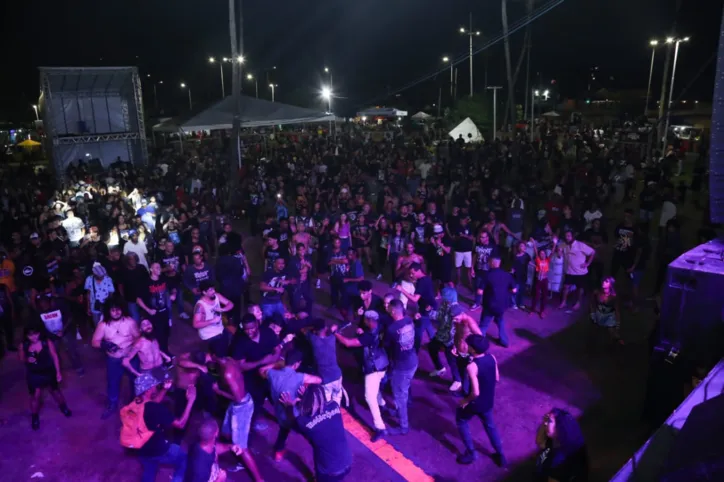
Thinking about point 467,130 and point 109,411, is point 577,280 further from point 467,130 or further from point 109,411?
point 467,130

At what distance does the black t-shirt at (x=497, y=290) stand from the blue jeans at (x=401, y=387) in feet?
7.44

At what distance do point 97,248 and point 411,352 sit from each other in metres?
6.29

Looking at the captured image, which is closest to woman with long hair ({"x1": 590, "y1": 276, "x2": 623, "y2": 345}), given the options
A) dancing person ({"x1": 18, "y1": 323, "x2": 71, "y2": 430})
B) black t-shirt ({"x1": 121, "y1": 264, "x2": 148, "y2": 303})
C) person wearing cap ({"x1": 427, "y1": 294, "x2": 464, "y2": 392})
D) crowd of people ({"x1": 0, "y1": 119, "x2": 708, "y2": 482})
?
crowd of people ({"x1": 0, "y1": 119, "x2": 708, "y2": 482})

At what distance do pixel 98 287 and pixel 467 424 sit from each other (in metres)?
5.78

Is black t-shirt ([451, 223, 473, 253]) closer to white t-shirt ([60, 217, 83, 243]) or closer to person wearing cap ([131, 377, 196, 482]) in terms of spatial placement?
person wearing cap ([131, 377, 196, 482])

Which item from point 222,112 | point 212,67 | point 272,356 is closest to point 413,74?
point 212,67

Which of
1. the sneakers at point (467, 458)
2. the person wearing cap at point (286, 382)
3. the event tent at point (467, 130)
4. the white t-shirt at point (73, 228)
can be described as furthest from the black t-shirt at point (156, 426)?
the event tent at point (467, 130)

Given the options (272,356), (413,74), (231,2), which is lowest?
(272,356)

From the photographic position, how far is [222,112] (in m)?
20.1

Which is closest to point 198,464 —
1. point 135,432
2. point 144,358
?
point 135,432

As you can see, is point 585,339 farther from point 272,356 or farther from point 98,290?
point 98,290

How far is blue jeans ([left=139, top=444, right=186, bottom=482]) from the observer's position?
15.2ft

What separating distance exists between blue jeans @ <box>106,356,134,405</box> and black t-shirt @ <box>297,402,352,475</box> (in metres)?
2.83

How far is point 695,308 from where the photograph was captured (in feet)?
18.3
